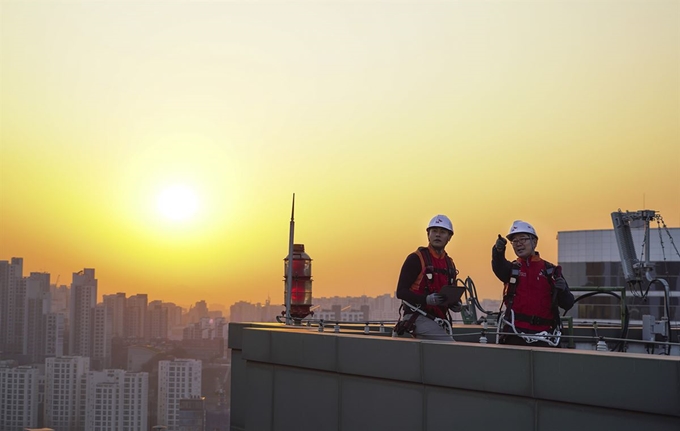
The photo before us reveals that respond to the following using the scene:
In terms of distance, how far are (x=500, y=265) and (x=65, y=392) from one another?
153822 mm

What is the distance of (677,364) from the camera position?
6.03m

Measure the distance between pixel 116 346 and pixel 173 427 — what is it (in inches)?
1613

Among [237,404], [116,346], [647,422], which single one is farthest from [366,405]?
[116,346]

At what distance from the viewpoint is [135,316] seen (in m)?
187

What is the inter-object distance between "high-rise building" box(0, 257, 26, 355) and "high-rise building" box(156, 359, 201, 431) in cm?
3678

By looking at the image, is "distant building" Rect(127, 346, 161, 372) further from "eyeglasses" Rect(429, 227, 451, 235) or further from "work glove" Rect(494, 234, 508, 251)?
"work glove" Rect(494, 234, 508, 251)

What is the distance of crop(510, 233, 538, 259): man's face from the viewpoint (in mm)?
8609

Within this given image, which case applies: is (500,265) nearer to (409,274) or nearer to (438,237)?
(438,237)

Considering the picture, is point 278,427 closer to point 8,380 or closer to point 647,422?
point 647,422

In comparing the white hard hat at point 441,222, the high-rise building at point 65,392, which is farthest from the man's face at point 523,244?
the high-rise building at point 65,392

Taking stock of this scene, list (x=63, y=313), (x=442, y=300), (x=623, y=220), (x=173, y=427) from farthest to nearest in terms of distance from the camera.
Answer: (x=63, y=313) → (x=173, y=427) → (x=623, y=220) → (x=442, y=300)

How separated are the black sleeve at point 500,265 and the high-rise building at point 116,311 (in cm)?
17993

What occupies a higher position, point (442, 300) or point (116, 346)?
point (442, 300)

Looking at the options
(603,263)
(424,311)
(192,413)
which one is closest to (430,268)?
(424,311)
